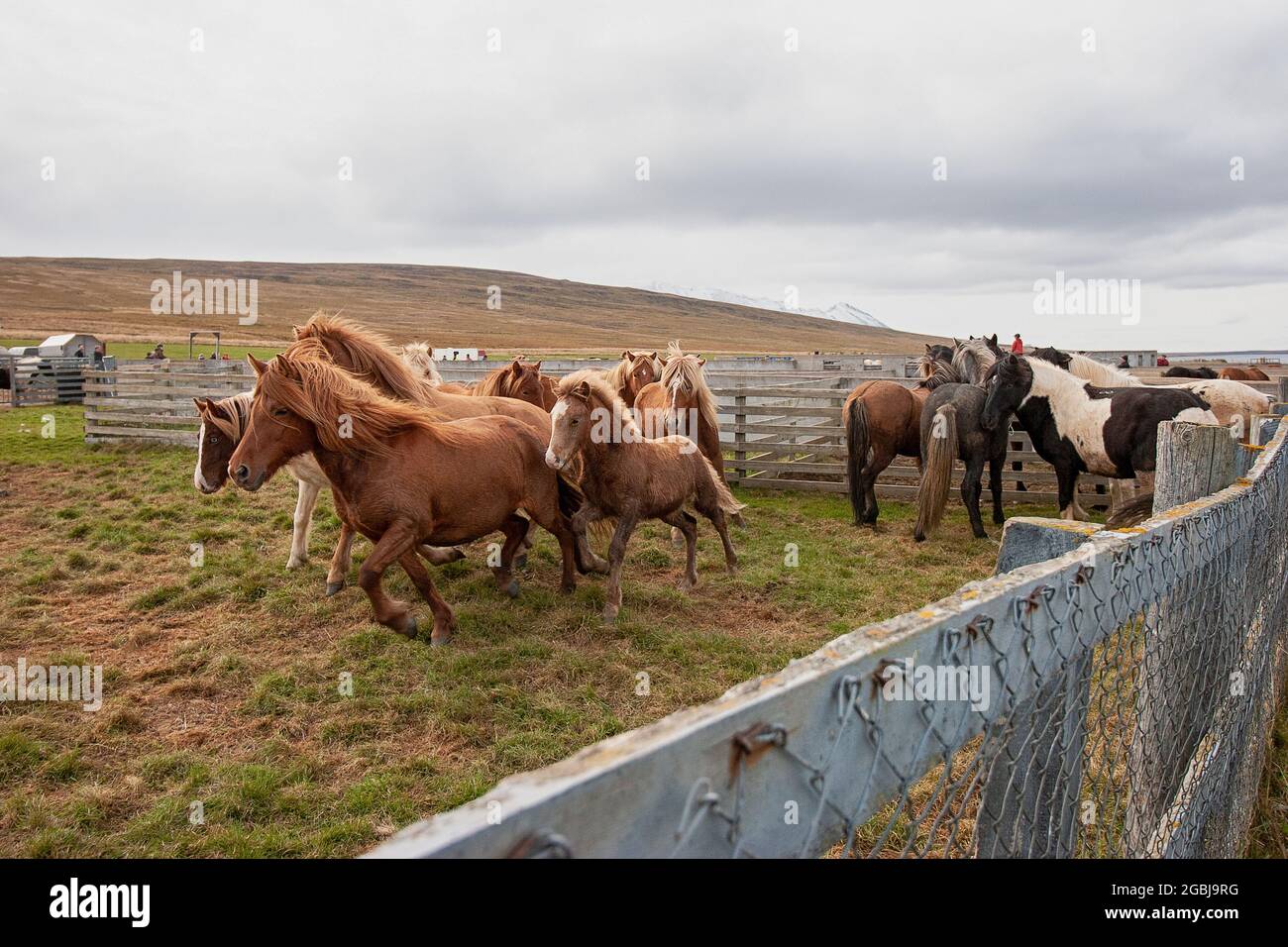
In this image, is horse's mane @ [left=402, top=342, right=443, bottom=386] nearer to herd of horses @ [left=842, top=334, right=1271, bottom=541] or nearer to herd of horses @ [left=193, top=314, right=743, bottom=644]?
herd of horses @ [left=193, top=314, right=743, bottom=644]

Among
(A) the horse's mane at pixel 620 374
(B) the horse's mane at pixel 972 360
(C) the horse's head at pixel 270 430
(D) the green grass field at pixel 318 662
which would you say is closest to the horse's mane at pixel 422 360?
(A) the horse's mane at pixel 620 374

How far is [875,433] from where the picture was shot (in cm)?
1025

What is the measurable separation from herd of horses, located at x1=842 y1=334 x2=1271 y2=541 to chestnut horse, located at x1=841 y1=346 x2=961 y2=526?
0.04ft

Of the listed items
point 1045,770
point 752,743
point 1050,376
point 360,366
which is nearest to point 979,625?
point 752,743

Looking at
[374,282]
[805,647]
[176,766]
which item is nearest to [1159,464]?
[805,647]

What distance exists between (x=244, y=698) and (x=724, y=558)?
16.5ft

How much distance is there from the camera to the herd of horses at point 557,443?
19.4 feet

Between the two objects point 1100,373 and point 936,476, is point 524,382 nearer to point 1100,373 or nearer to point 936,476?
point 936,476

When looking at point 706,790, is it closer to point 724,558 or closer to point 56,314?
point 724,558

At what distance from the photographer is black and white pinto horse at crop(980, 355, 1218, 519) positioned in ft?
28.9

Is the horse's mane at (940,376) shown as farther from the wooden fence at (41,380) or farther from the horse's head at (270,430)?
the wooden fence at (41,380)

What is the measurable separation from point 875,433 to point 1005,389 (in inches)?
66.5

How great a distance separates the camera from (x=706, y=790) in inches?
32.8

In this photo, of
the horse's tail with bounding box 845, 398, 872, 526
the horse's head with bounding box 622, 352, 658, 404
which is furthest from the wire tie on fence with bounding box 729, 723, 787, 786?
the horse's head with bounding box 622, 352, 658, 404
